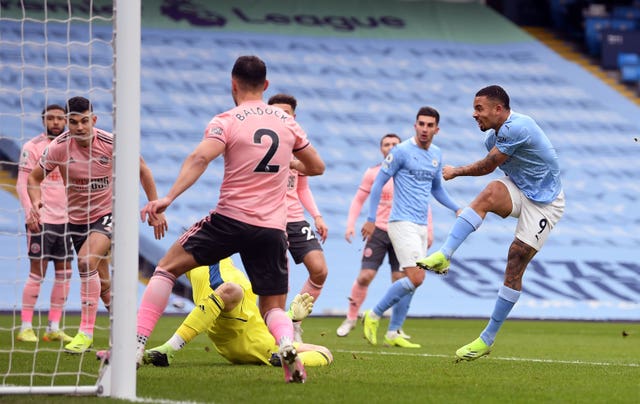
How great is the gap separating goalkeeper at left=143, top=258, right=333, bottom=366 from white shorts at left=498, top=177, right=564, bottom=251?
5.97 ft

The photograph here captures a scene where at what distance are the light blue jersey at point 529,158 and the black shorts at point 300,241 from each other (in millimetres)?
2572

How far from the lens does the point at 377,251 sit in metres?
14.3

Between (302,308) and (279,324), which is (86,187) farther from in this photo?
(279,324)

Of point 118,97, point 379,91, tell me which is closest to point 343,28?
point 379,91

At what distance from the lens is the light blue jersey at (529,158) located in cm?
848

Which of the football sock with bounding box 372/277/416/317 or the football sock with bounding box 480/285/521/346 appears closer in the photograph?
the football sock with bounding box 480/285/521/346

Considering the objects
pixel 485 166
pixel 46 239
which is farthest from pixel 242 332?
pixel 46 239

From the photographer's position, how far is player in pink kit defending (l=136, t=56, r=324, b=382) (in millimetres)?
6938

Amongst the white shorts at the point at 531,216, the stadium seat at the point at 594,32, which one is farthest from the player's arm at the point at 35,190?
the stadium seat at the point at 594,32

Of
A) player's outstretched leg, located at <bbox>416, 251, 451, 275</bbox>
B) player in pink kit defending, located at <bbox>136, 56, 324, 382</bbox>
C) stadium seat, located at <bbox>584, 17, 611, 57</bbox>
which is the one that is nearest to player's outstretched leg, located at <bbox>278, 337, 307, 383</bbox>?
player in pink kit defending, located at <bbox>136, 56, 324, 382</bbox>

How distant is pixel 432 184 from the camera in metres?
12.8

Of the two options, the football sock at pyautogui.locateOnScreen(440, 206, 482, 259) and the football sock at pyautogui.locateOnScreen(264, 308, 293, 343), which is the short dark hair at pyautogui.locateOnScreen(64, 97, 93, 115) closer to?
the football sock at pyautogui.locateOnScreen(264, 308, 293, 343)

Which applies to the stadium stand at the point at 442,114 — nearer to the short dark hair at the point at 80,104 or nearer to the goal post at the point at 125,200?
the short dark hair at the point at 80,104

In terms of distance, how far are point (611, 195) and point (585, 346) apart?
11872 mm
